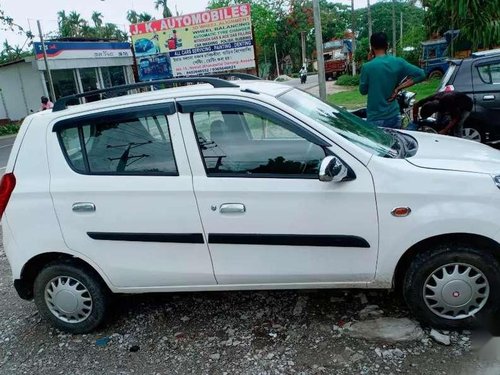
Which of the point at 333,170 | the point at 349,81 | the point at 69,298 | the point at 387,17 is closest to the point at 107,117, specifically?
the point at 69,298

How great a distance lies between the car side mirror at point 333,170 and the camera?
2592 millimetres

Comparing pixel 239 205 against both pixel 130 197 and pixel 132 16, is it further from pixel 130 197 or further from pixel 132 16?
pixel 132 16

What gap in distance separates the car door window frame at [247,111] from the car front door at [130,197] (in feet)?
0.38

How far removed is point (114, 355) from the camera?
10.2ft

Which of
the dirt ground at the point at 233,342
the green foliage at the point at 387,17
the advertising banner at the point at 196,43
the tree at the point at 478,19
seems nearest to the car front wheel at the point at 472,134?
the dirt ground at the point at 233,342

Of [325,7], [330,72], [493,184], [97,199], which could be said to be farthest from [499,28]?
[325,7]

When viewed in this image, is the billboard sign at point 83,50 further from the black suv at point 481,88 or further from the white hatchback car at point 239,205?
the white hatchback car at point 239,205

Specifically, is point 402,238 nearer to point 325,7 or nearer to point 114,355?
point 114,355

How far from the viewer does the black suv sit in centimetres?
661

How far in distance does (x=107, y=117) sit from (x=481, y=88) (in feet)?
19.0

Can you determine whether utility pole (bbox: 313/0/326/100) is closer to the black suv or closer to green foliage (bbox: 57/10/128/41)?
the black suv

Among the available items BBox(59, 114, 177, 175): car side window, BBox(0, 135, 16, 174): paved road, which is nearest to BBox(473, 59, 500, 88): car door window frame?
BBox(59, 114, 177, 175): car side window

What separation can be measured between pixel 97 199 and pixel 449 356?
2.45 metres

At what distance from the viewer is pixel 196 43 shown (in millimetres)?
12828
